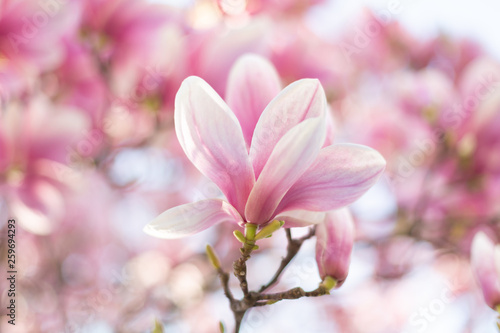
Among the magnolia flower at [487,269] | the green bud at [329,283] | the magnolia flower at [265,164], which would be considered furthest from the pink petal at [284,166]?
the magnolia flower at [487,269]

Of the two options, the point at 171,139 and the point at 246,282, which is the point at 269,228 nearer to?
the point at 246,282

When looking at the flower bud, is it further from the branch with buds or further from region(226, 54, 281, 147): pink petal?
region(226, 54, 281, 147): pink petal

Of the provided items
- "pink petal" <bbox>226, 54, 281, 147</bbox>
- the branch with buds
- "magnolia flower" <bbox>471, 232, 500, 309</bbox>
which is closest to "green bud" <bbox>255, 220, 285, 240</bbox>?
the branch with buds

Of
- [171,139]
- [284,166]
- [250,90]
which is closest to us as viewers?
[284,166]

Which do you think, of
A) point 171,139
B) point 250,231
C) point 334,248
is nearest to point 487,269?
point 334,248

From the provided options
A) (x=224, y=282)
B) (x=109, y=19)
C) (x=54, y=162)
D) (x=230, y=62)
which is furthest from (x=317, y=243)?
(x=109, y=19)

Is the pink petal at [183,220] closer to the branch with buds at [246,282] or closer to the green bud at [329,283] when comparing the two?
the branch with buds at [246,282]
